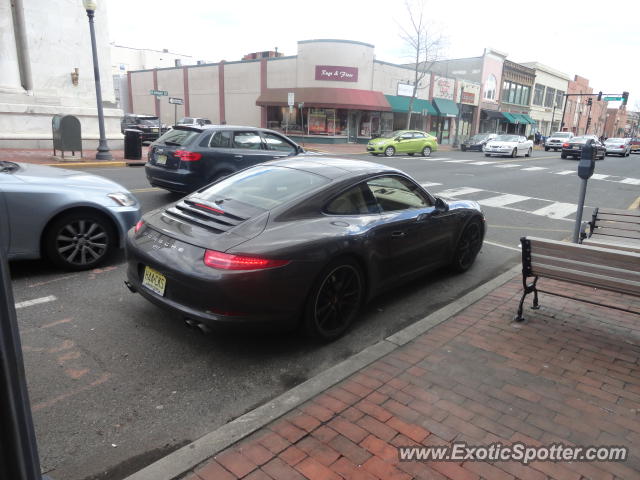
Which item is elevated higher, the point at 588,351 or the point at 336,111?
the point at 336,111

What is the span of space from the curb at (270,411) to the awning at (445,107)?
131 ft

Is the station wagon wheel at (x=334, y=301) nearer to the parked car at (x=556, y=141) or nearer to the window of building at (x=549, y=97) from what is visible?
the parked car at (x=556, y=141)

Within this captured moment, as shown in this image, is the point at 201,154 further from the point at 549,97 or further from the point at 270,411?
the point at 549,97

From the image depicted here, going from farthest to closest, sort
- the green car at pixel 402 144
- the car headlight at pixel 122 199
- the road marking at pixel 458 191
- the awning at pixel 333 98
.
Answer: the awning at pixel 333 98
the green car at pixel 402 144
the road marking at pixel 458 191
the car headlight at pixel 122 199

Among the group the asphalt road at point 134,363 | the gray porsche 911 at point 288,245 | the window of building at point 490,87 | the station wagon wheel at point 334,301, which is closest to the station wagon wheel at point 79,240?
the asphalt road at point 134,363

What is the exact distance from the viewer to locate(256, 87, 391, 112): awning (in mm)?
32531

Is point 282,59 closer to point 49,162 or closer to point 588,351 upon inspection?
point 49,162

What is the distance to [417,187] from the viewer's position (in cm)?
518

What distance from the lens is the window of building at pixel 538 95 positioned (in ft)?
199

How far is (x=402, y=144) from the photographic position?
27.0 meters

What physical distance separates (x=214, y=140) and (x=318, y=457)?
748 centimetres

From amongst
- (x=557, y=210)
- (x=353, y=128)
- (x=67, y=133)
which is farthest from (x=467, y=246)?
(x=353, y=128)

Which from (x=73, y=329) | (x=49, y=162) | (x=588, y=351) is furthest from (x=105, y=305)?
Result: (x=49, y=162)

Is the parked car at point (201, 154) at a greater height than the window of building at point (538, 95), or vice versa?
the window of building at point (538, 95)
